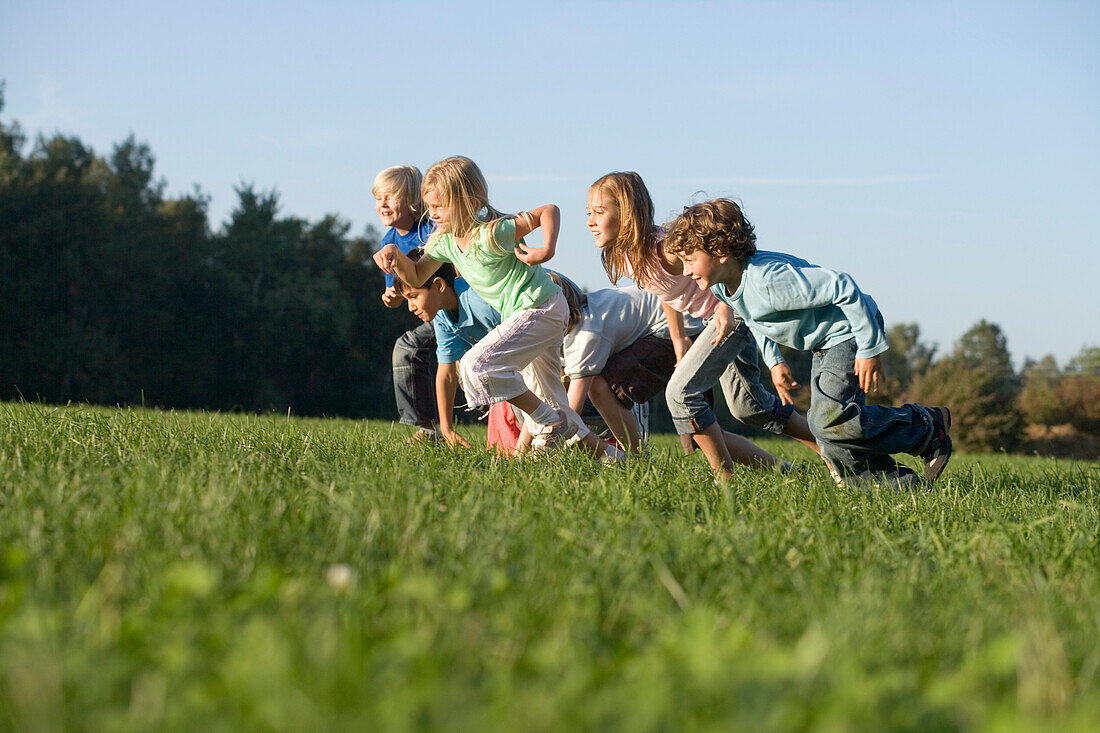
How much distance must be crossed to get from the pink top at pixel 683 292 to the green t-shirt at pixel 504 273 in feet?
1.98

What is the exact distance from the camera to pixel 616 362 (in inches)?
283

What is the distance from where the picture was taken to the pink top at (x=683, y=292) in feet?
20.6

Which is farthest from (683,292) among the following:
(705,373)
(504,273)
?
(504,273)

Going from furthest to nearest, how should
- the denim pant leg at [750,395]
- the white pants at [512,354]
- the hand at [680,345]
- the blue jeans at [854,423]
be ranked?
1. the hand at [680,345]
2. the denim pant leg at [750,395]
3. the white pants at [512,354]
4. the blue jeans at [854,423]

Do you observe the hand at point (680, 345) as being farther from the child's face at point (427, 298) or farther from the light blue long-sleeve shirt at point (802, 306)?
the child's face at point (427, 298)

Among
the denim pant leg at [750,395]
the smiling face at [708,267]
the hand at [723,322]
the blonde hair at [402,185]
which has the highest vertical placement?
the blonde hair at [402,185]

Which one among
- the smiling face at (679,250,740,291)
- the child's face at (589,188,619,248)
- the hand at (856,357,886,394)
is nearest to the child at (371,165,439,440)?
the child's face at (589,188,619,248)

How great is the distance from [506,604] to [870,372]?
3.38 m

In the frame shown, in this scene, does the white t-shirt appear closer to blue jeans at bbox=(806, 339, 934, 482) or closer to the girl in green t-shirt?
the girl in green t-shirt

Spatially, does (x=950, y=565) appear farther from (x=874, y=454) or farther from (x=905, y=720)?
(x=874, y=454)

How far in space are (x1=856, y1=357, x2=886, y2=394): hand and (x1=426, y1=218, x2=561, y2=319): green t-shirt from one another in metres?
2.01

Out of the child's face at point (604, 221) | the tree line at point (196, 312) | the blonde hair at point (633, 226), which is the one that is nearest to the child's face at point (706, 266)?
the blonde hair at point (633, 226)

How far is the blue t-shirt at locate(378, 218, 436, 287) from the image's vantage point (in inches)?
297

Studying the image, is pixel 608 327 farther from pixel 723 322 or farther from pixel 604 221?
pixel 723 322
